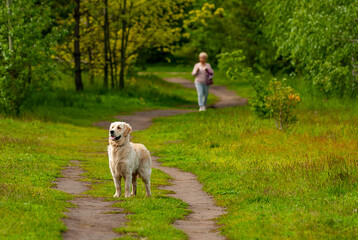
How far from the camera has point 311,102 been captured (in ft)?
104

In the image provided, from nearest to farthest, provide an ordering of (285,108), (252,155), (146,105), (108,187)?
1. (108,187)
2. (252,155)
3. (285,108)
4. (146,105)

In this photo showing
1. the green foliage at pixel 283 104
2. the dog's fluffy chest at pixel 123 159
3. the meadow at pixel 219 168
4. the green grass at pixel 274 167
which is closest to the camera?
the meadow at pixel 219 168

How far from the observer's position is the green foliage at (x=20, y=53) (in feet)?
86.7

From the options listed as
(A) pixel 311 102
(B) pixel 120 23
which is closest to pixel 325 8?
(A) pixel 311 102

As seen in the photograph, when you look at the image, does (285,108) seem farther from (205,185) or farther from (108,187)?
(108,187)

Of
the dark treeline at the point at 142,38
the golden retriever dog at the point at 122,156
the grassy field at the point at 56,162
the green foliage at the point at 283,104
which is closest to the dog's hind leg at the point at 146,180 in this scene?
the golden retriever dog at the point at 122,156

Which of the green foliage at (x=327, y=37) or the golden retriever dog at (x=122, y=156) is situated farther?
the green foliage at (x=327, y=37)

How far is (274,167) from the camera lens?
1471 centimetres

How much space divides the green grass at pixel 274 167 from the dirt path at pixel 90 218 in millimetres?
1698

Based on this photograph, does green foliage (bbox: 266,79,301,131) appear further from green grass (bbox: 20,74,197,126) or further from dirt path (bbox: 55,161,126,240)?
green grass (bbox: 20,74,197,126)

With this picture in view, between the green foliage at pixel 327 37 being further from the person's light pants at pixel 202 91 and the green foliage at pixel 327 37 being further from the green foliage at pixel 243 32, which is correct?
the green foliage at pixel 243 32

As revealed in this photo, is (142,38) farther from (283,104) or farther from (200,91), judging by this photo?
(283,104)

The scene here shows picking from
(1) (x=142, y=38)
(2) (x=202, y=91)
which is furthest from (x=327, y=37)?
(1) (x=142, y=38)

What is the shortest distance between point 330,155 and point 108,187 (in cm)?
544
